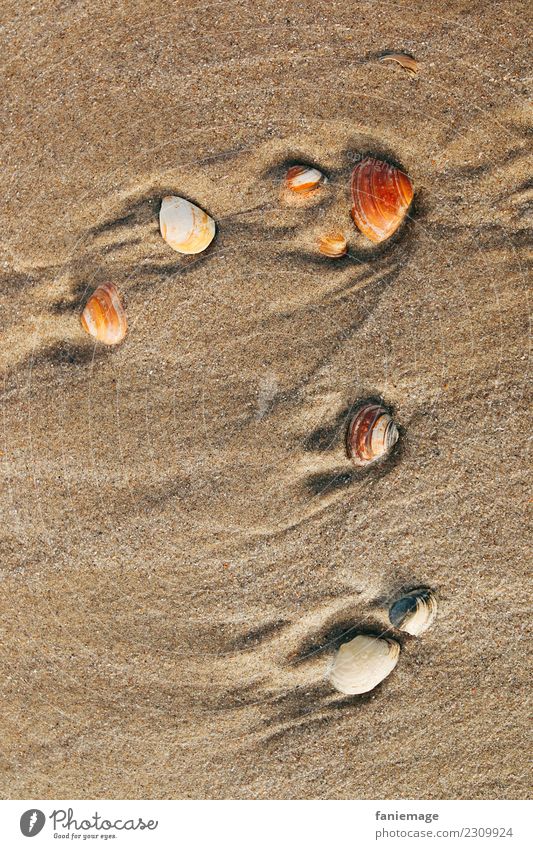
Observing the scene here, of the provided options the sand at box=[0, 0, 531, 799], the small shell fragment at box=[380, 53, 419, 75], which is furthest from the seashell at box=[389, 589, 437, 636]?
the small shell fragment at box=[380, 53, 419, 75]

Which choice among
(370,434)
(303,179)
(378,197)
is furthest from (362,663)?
(303,179)

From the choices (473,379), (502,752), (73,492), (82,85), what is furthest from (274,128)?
(502,752)

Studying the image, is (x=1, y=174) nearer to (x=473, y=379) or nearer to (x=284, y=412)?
(x=284, y=412)

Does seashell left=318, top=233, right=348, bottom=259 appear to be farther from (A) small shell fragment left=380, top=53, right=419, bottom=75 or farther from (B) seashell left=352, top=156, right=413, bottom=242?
(A) small shell fragment left=380, top=53, right=419, bottom=75

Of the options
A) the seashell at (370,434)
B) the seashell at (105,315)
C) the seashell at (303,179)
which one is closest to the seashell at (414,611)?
the seashell at (370,434)
